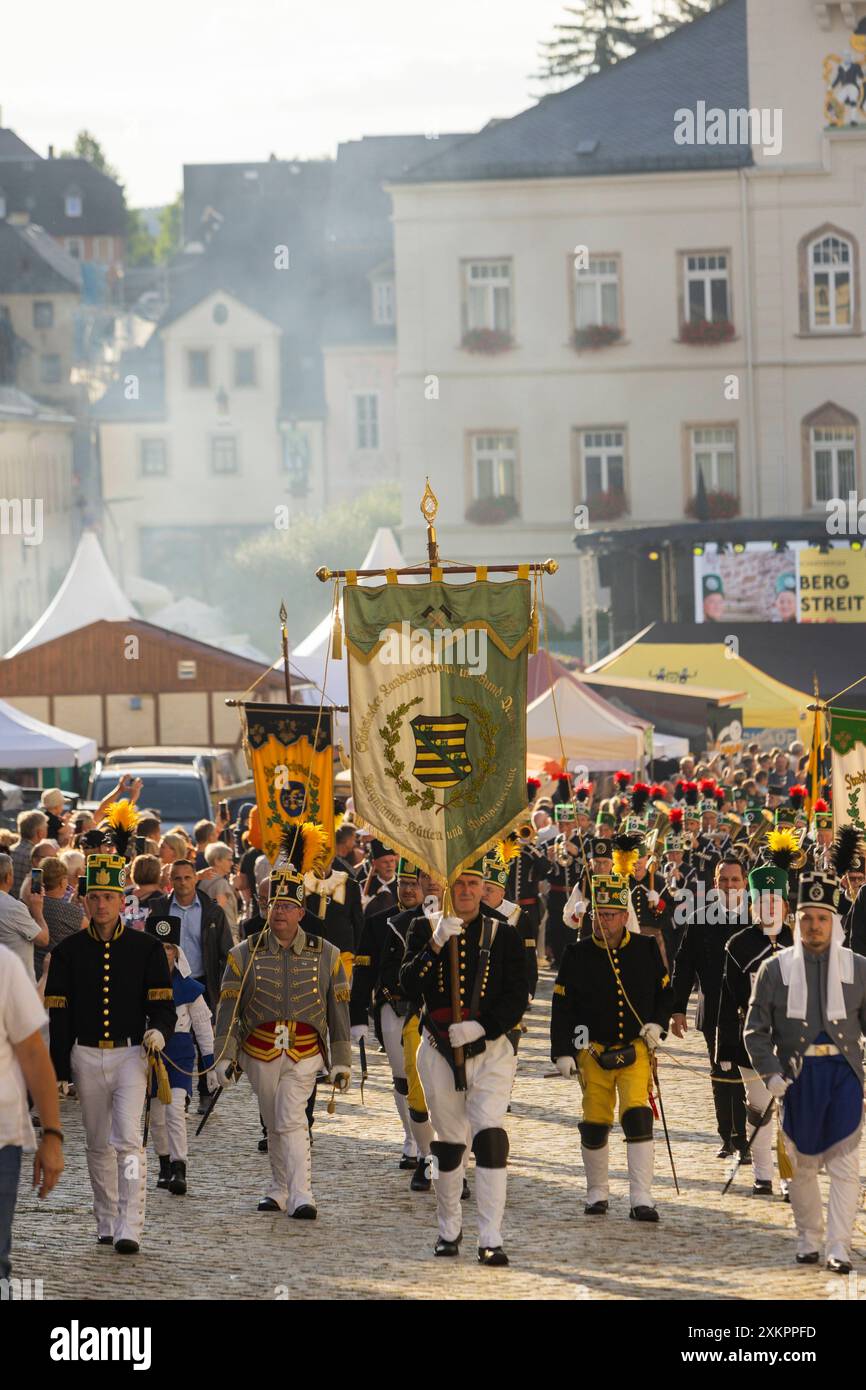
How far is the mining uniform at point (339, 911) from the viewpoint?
14906mm

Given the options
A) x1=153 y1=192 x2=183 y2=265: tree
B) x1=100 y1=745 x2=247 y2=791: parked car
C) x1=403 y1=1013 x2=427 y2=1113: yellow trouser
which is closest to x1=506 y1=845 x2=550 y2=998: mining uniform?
x1=403 y1=1013 x2=427 y2=1113: yellow trouser

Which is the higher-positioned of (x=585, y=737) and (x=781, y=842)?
(x=781, y=842)

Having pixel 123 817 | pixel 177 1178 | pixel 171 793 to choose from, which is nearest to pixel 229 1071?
pixel 177 1178

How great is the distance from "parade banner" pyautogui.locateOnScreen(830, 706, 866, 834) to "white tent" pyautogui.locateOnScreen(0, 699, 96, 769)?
9.67 metres

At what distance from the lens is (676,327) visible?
4931cm

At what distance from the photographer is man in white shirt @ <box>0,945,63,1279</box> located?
26.1 ft

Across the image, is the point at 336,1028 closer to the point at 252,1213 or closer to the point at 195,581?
the point at 252,1213

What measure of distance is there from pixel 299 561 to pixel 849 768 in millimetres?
56002

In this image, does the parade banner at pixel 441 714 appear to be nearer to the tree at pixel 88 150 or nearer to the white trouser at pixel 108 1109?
the white trouser at pixel 108 1109

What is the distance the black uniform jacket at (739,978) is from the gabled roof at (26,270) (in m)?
84.2

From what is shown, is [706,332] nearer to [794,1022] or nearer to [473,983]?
[473,983]

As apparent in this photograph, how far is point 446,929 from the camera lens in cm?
1136

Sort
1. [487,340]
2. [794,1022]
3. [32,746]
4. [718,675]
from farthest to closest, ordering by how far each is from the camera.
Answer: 1. [487,340]
2. [718,675]
3. [32,746]
4. [794,1022]
